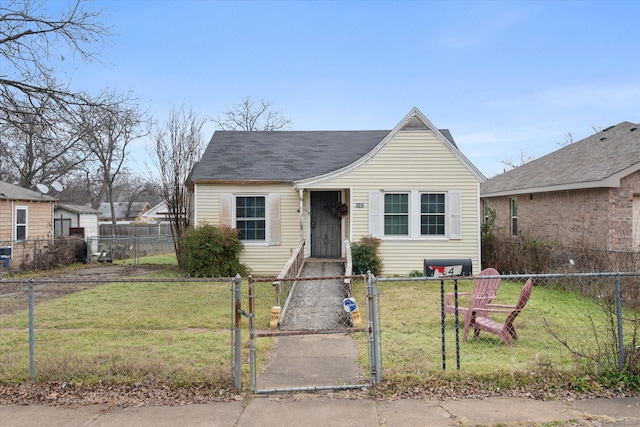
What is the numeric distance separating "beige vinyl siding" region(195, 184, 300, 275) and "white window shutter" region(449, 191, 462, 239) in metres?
5.02

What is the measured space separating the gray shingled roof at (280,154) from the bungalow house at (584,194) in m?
4.03

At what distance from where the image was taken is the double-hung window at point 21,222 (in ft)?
61.2

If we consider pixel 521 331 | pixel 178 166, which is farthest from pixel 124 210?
pixel 521 331

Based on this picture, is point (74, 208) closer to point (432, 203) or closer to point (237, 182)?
point (237, 182)

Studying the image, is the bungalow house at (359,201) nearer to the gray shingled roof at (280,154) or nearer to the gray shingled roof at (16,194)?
the gray shingled roof at (280,154)

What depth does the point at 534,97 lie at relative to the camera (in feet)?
76.1

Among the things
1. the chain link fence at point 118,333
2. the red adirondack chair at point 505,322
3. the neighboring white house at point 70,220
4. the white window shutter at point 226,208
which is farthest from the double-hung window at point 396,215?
the neighboring white house at point 70,220

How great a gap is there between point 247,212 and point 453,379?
10614 millimetres

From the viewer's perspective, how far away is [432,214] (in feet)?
46.6

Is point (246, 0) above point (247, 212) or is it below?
above

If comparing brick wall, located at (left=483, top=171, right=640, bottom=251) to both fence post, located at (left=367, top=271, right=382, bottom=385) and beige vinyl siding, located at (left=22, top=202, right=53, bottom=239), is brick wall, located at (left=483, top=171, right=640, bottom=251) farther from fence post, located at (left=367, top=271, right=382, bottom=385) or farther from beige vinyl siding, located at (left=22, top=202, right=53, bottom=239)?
beige vinyl siding, located at (left=22, top=202, right=53, bottom=239)

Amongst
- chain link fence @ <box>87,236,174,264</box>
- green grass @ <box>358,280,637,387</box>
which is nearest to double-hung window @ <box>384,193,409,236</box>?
green grass @ <box>358,280,637,387</box>

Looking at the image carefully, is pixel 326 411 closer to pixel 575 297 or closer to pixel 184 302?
pixel 184 302

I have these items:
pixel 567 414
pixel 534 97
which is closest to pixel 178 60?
pixel 567 414
